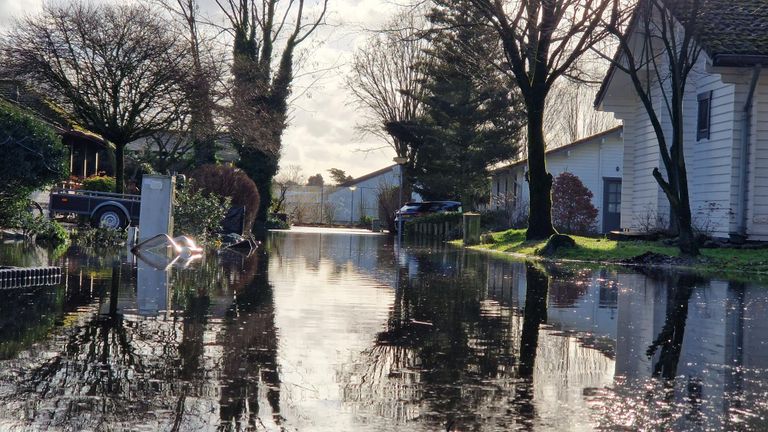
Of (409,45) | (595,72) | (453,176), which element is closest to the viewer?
(595,72)

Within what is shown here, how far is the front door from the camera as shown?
48.6 meters

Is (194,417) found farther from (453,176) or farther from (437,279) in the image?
(453,176)

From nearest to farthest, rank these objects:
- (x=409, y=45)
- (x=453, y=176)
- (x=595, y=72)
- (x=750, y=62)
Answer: (x=750, y=62), (x=595, y=72), (x=453, y=176), (x=409, y=45)

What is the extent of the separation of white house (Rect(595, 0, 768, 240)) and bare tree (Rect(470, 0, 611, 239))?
3.01 metres

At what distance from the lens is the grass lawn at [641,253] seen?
67.1ft

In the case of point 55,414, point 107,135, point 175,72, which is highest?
point 175,72

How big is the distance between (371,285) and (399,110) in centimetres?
5750

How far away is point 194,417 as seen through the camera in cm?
559

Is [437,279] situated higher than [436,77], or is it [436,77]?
[436,77]

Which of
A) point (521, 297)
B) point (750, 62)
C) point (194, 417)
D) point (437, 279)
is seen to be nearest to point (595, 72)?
point (750, 62)

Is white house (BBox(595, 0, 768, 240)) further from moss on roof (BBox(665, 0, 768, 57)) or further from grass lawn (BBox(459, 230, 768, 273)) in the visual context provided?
grass lawn (BBox(459, 230, 768, 273))

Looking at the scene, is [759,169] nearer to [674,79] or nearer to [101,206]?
[674,79]

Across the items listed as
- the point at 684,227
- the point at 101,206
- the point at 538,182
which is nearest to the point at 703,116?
the point at 684,227

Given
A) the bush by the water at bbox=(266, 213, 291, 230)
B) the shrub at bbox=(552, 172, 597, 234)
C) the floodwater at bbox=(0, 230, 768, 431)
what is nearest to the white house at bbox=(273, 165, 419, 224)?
the bush by the water at bbox=(266, 213, 291, 230)
